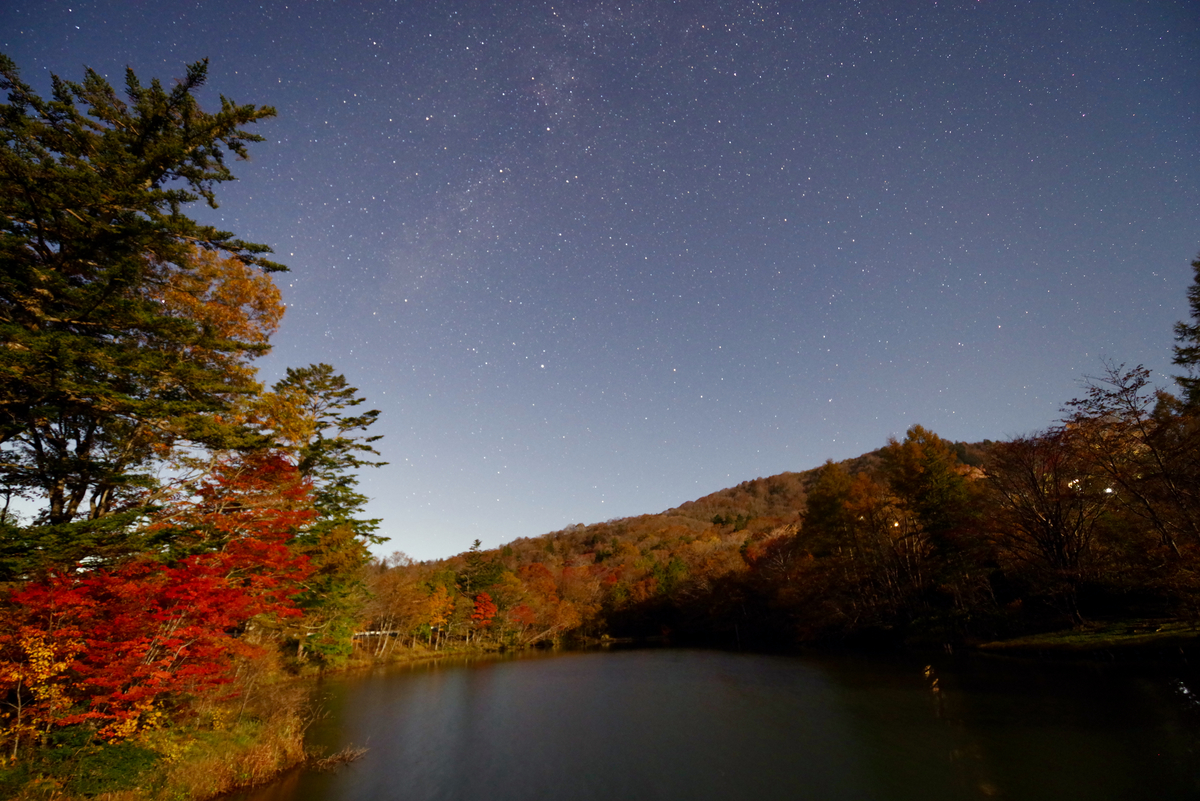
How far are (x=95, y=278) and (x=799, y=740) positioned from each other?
23822 millimetres

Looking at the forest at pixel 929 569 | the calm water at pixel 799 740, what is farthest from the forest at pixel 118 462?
the forest at pixel 929 569

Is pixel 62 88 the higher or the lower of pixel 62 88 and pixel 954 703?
the higher

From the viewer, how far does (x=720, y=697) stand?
896 inches

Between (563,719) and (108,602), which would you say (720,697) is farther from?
(108,602)

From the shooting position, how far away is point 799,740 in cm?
1516

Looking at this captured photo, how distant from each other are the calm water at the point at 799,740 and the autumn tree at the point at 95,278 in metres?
10.1

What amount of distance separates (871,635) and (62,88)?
169ft

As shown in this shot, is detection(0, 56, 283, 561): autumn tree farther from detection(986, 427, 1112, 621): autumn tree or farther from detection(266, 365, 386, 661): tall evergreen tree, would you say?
detection(986, 427, 1112, 621): autumn tree

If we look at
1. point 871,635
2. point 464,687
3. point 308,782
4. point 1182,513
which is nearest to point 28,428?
point 308,782

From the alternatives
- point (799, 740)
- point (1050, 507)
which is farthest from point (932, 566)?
point (799, 740)

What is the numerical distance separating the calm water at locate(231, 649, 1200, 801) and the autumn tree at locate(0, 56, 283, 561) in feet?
33.1

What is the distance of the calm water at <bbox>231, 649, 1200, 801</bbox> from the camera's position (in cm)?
1105

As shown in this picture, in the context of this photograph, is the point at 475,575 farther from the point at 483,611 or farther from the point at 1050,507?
the point at 1050,507

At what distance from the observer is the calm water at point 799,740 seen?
36.2 ft
